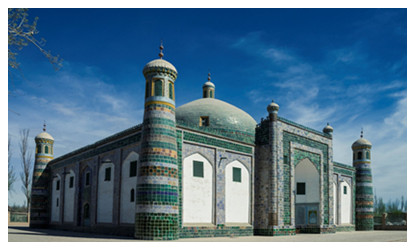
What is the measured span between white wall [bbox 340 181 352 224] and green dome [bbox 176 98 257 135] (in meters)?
9.62

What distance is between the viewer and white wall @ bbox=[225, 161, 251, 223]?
21.1 meters

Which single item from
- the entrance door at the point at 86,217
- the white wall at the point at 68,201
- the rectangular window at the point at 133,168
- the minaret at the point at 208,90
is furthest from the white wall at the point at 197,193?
the white wall at the point at 68,201

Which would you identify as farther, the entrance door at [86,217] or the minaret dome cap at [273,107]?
the entrance door at [86,217]

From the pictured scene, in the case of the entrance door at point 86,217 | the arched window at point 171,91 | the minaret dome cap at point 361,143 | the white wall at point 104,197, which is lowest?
the entrance door at point 86,217

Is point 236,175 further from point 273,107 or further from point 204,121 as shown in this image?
point 204,121

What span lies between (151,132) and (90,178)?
328 inches

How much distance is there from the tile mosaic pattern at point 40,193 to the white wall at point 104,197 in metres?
9.30

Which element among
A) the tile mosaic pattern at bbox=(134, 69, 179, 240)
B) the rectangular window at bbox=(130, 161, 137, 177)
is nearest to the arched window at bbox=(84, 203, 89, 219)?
the rectangular window at bbox=(130, 161, 137, 177)

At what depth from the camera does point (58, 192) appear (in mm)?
28438

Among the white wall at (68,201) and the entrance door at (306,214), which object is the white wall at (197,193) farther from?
the white wall at (68,201)

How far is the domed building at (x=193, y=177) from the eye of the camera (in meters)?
17.2

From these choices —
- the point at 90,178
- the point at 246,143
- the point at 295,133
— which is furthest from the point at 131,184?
the point at 295,133

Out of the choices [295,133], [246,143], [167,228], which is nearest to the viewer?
[167,228]

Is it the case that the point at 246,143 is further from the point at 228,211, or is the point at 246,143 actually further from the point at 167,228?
the point at 167,228
